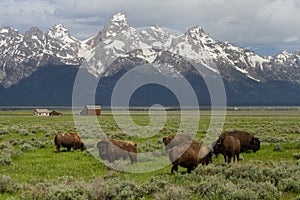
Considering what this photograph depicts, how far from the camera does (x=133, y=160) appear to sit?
808 inches

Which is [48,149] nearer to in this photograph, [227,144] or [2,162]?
[2,162]

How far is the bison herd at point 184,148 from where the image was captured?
16156 mm

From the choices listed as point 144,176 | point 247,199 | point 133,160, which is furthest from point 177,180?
point 133,160

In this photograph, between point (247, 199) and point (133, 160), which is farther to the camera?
point (133, 160)

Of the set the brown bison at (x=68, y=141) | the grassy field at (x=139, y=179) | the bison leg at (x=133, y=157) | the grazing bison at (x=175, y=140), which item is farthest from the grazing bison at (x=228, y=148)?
the brown bison at (x=68, y=141)

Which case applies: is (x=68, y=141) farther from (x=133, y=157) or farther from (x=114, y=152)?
(x=133, y=157)

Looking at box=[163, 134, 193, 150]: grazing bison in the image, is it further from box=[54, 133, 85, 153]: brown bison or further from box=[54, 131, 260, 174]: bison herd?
box=[54, 133, 85, 153]: brown bison

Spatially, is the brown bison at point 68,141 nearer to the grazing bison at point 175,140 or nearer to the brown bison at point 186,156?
the grazing bison at point 175,140

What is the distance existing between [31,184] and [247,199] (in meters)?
7.05

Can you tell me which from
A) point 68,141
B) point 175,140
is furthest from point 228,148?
point 68,141

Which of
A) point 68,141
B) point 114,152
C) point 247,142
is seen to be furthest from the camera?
point 68,141

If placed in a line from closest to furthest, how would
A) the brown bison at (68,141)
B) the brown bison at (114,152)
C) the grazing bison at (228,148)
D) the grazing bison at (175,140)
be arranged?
the grazing bison at (228,148) → the brown bison at (114,152) → the grazing bison at (175,140) → the brown bison at (68,141)

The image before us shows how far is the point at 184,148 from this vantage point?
16.2m

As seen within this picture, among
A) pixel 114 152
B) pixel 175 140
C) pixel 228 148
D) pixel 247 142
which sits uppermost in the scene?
pixel 175 140
